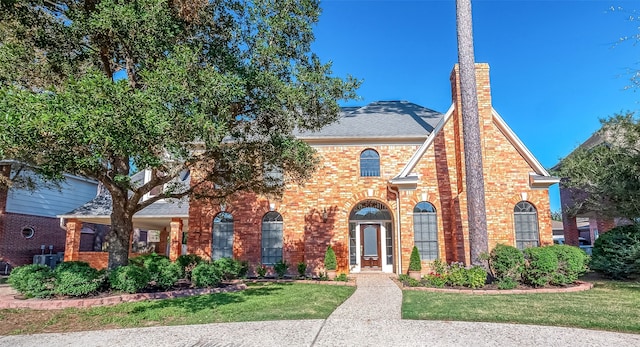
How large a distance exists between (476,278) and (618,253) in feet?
18.8

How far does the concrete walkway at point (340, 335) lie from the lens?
543cm

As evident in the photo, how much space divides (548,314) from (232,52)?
900cm

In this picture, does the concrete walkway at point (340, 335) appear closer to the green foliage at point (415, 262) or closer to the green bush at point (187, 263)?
the green bush at point (187, 263)

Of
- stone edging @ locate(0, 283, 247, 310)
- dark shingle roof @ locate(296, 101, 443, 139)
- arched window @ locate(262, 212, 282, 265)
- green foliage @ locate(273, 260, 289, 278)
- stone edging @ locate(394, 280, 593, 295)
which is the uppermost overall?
dark shingle roof @ locate(296, 101, 443, 139)

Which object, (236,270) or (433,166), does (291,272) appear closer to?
(236,270)

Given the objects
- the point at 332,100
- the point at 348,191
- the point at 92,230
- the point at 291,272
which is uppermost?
the point at 332,100

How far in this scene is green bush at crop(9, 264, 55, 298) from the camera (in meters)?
8.63

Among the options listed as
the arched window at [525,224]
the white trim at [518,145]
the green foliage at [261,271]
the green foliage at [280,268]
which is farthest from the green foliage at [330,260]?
the white trim at [518,145]


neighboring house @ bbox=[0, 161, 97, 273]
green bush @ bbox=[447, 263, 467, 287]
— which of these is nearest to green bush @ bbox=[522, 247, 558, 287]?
green bush @ bbox=[447, 263, 467, 287]

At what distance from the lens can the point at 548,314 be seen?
7043mm

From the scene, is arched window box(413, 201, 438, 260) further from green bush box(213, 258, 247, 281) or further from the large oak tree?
green bush box(213, 258, 247, 281)

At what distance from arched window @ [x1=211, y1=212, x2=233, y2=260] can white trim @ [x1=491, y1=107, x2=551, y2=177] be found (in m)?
11.2

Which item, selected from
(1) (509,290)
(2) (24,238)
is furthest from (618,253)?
(2) (24,238)

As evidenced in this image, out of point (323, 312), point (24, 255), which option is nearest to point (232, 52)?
point (323, 312)
